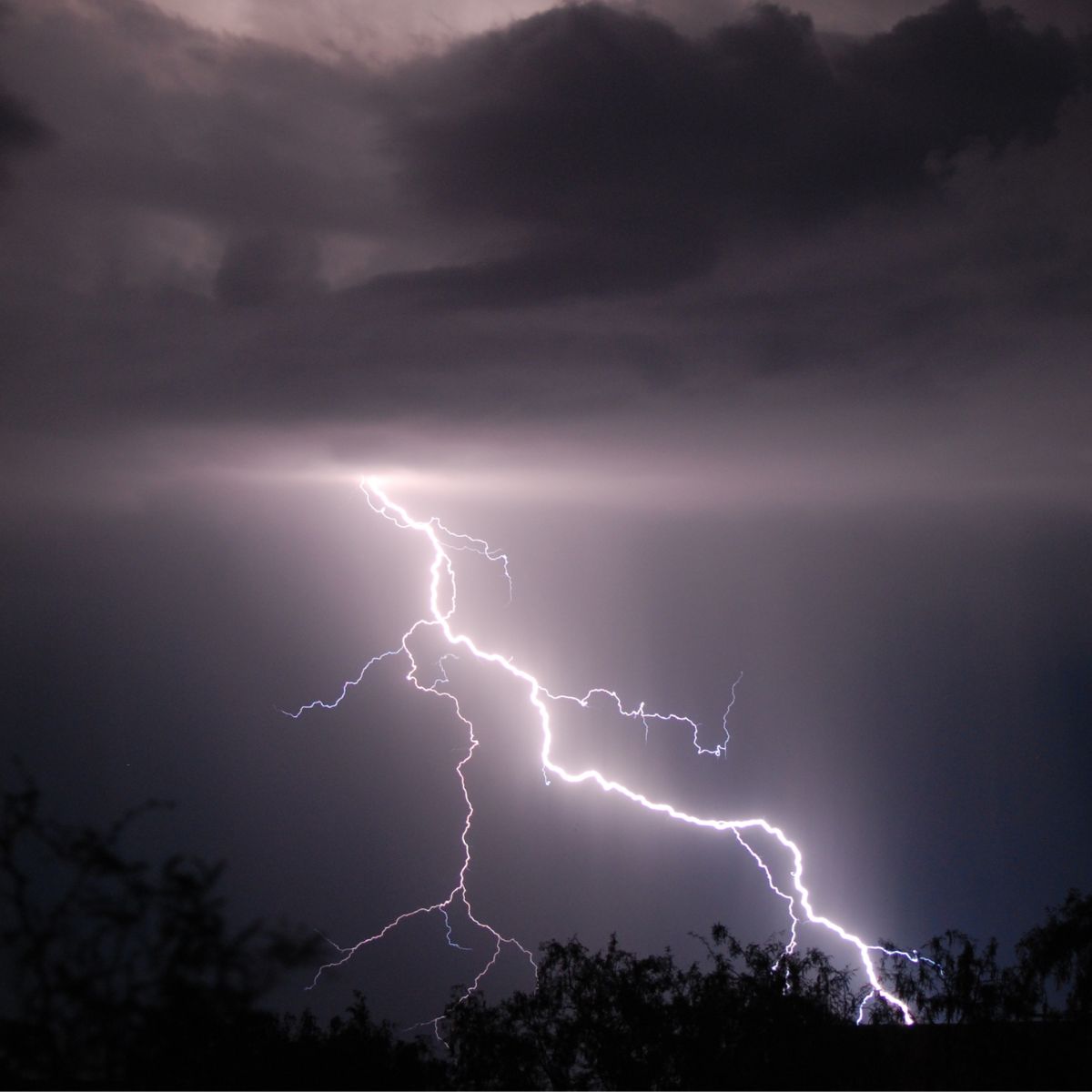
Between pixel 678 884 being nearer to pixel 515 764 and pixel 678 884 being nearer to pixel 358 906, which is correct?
pixel 515 764

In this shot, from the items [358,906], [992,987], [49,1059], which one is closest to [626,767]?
[358,906]

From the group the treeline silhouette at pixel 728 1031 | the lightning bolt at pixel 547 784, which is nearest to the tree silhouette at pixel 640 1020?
the treeline silhouette at pixel 728 1031

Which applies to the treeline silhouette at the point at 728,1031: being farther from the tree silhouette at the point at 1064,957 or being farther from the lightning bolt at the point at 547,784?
the lightning bolt at the point at 547,784

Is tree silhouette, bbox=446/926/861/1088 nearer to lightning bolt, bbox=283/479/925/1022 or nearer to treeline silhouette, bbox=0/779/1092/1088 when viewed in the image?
treeline silhouette, bbox=0/779/1092/1088

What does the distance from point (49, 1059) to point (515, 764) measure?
95.6 feet

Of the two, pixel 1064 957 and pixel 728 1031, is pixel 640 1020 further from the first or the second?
pixel 1064 957

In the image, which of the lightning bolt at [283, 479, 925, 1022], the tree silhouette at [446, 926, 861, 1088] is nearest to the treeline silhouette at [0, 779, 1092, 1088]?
the tree silhouette at [446, 926, 861, 1088]

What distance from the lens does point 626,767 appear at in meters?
31.4

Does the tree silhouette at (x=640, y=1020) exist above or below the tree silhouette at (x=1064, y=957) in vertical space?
below

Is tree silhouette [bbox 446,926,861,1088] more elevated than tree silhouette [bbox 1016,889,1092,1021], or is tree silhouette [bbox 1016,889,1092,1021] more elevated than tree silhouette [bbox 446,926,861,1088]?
tree silhouette [bbox 1016,889,1092,1021]

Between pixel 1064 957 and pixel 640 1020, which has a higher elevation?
pixel 1064 957

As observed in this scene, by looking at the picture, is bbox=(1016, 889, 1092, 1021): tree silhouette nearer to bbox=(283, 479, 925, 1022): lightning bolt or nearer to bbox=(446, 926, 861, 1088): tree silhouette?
bbox=(446, 926, 861, 1088): tree silhouette

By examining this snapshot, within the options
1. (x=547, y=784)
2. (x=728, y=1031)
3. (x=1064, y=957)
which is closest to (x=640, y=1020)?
(x=728, y=1031)

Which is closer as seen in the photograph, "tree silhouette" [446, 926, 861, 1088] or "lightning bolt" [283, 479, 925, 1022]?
"tree silhouette" [446, 926, 861, 1088]
